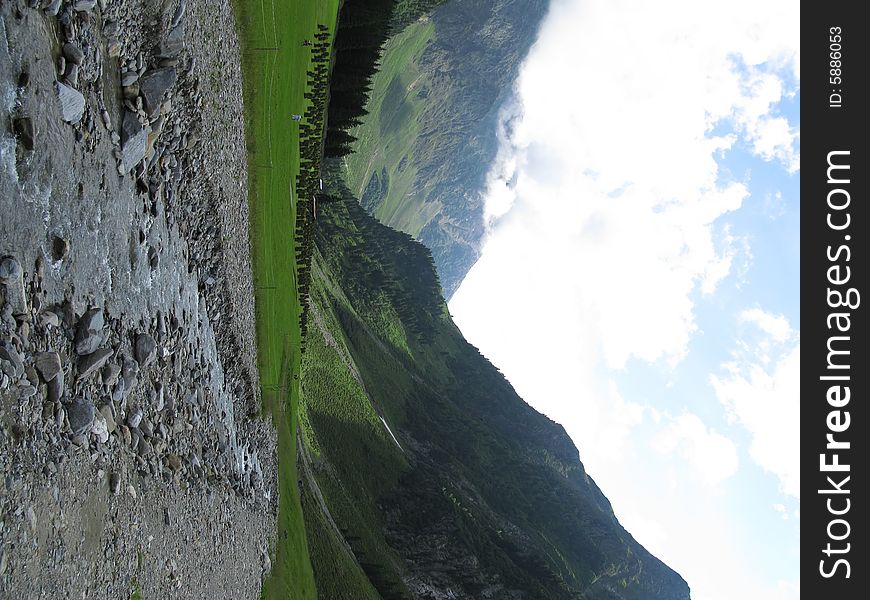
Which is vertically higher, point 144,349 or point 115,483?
point 144,349

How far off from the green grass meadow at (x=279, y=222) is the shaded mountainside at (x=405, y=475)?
9.64 meters

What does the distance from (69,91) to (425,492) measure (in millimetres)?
88029

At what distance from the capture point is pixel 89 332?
19.7 meters

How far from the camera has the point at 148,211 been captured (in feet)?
83.5

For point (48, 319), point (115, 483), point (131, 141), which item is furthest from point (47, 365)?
point (131, 141)

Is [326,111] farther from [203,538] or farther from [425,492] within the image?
[203,538]

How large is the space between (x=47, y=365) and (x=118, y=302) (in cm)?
567

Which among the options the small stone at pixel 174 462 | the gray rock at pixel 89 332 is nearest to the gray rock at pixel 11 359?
the gray rock at pixel 89 332

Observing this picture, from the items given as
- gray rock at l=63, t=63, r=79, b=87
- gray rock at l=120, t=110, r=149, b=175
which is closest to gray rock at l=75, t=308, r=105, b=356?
gray rock at l=120, t=110, r=149, b=175

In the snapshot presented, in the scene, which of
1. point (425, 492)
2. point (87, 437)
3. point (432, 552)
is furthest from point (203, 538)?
point (425, 492)

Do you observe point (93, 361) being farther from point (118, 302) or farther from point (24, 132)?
point (24, 132)

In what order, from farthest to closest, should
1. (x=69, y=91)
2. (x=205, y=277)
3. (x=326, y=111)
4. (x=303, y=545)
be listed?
1. (x=326, y=111)
2. (x=303, y=545)
3. (x=205, y=277)
4. (x=69, y=91)

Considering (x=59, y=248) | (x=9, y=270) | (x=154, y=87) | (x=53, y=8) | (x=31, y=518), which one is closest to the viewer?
(x=9, y=270)

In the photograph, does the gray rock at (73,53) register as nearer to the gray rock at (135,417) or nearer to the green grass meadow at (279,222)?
the gray rock at (135,417)
